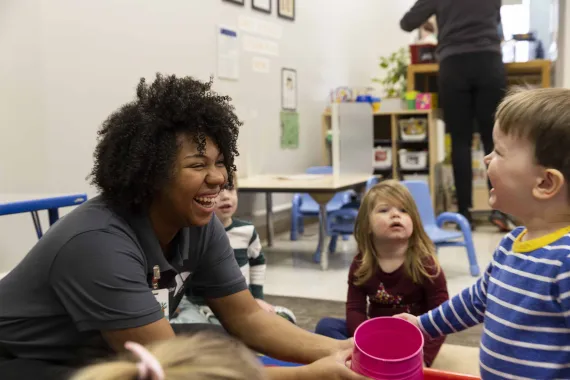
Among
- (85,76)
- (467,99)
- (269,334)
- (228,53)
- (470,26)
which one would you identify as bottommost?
(269,334)

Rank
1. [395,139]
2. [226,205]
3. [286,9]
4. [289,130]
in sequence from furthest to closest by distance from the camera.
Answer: [395,139] < [289,130] < [286,9] < [226,205]

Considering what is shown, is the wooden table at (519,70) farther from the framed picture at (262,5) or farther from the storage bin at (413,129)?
the framed picture at (262,5)

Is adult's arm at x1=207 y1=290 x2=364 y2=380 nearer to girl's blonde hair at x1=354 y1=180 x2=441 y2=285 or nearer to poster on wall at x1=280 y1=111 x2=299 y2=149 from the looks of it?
girl's blonde hair at x1=354 y1=180 x2=441 y2=285

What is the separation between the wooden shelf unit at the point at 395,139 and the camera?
495 centimetres

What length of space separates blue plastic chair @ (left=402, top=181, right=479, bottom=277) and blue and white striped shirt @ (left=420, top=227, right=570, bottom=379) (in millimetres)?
2147

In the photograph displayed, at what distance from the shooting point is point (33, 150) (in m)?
2.65

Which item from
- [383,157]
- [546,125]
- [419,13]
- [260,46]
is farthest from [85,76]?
[383,157]

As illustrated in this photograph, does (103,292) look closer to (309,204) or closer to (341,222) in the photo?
(341,222)

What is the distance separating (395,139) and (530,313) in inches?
167

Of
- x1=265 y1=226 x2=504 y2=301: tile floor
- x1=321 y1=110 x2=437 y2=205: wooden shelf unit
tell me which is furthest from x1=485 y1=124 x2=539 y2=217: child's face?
x1=321 y1=110 x2=437 y2=205: wooden shelf unit

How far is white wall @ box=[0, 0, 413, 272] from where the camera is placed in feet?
8.46

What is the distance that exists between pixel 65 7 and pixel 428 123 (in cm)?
310

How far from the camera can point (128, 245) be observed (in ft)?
3.74

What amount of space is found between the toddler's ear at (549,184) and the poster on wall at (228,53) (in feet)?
10.4
